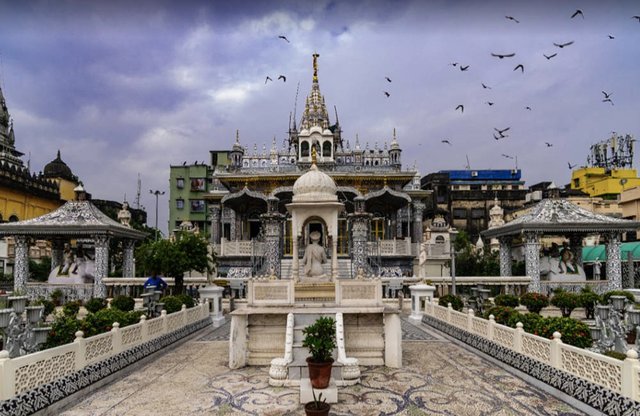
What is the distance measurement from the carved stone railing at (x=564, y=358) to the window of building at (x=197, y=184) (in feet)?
157

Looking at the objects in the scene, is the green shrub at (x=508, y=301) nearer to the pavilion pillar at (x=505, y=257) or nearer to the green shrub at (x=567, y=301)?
the green shrub at (x=567, y=301)

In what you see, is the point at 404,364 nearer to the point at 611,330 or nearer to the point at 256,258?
the point at 611,330

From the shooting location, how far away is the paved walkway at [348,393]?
719 cm

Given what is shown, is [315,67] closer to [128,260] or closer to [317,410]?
[128,260]

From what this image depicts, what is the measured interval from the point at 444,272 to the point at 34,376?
3121 cm

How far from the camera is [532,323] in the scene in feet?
31.6

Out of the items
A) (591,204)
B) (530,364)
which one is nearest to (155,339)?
(530,364)

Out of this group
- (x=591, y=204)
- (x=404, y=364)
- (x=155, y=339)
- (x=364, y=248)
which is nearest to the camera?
(x=404, y=364)

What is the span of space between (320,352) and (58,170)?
54743mm

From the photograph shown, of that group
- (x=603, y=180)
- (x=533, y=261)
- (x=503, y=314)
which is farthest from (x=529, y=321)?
(x=603, y=180)

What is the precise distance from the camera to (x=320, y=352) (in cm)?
748

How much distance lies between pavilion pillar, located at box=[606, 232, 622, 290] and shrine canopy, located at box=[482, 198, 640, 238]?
0.56m

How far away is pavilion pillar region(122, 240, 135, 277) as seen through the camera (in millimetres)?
25167

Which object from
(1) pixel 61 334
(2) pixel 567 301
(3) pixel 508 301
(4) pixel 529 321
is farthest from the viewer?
(2) pixel 567 301
